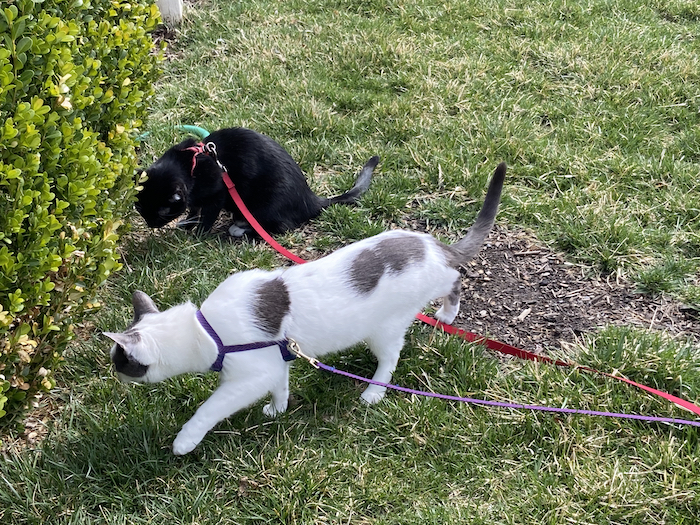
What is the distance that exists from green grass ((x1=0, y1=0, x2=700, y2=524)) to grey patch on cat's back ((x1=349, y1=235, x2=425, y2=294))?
0.54 metres

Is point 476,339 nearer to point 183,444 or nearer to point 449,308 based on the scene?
point 449,308

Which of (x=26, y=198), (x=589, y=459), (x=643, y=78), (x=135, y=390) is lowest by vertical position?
(x=135, y=390)

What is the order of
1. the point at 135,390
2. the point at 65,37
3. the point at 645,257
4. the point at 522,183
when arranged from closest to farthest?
the point at 65,37 → the point at 135,390 → the point at 645,257 → the point at 522,183

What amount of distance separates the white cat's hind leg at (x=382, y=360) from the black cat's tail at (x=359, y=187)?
1.44 m

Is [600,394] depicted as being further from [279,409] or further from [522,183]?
[522,183]

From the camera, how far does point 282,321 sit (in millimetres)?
2576

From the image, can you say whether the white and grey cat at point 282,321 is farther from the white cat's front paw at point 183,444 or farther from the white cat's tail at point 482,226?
the white cat's tail at point 482,226

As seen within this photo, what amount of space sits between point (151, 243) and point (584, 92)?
12.0ft

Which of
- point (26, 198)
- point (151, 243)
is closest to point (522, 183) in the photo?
point (151, 243)

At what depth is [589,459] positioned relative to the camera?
8.19 feet

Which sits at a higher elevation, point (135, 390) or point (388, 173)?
point (388, 173)

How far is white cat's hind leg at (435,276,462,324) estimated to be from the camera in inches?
124

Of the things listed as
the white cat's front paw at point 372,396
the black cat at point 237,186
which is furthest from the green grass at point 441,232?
the black cat at point 237,186

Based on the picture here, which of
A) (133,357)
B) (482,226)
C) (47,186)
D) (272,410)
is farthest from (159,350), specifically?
(482,226)
